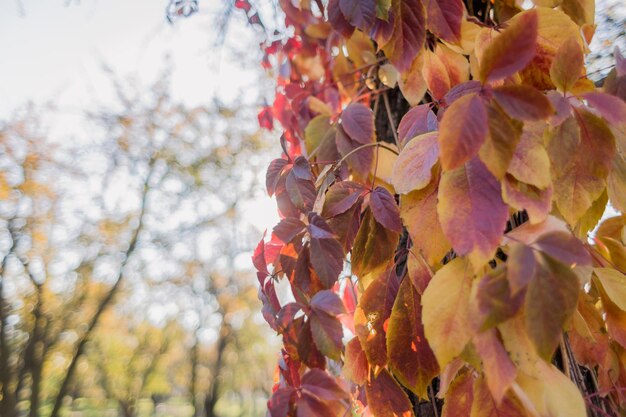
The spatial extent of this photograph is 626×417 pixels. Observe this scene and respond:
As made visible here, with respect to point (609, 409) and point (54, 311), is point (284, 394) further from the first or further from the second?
point (54, 311)

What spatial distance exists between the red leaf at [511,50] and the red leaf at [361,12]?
0.92ft

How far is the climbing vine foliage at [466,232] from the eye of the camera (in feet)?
1.03

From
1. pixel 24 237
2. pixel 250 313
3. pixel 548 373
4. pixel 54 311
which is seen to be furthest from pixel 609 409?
pixel 250 313

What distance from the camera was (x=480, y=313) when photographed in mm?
291

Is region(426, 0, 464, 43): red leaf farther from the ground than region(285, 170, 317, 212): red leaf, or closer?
farther from the ground

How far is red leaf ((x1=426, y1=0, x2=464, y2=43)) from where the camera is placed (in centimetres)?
56

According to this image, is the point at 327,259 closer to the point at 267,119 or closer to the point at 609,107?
the point at 609,107

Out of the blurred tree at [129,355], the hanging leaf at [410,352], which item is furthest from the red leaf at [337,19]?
the blurred tree at [129,355]

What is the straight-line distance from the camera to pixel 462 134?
316mm

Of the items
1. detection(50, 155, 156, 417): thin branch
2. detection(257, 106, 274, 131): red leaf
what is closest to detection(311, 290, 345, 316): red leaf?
detection(257, 106, 274, 131): red leaf

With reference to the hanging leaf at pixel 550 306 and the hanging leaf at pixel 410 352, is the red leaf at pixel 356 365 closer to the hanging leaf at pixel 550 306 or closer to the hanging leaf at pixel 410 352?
the hanging leaf at pixel 410 352

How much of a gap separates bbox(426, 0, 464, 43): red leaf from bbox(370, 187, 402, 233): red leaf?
9.5 inches

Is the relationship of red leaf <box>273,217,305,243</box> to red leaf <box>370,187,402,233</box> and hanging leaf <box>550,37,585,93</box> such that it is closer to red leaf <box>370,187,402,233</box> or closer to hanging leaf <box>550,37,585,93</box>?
red leaf <box>370,187,402,233</box>

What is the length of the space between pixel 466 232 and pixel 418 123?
206 millimetres
